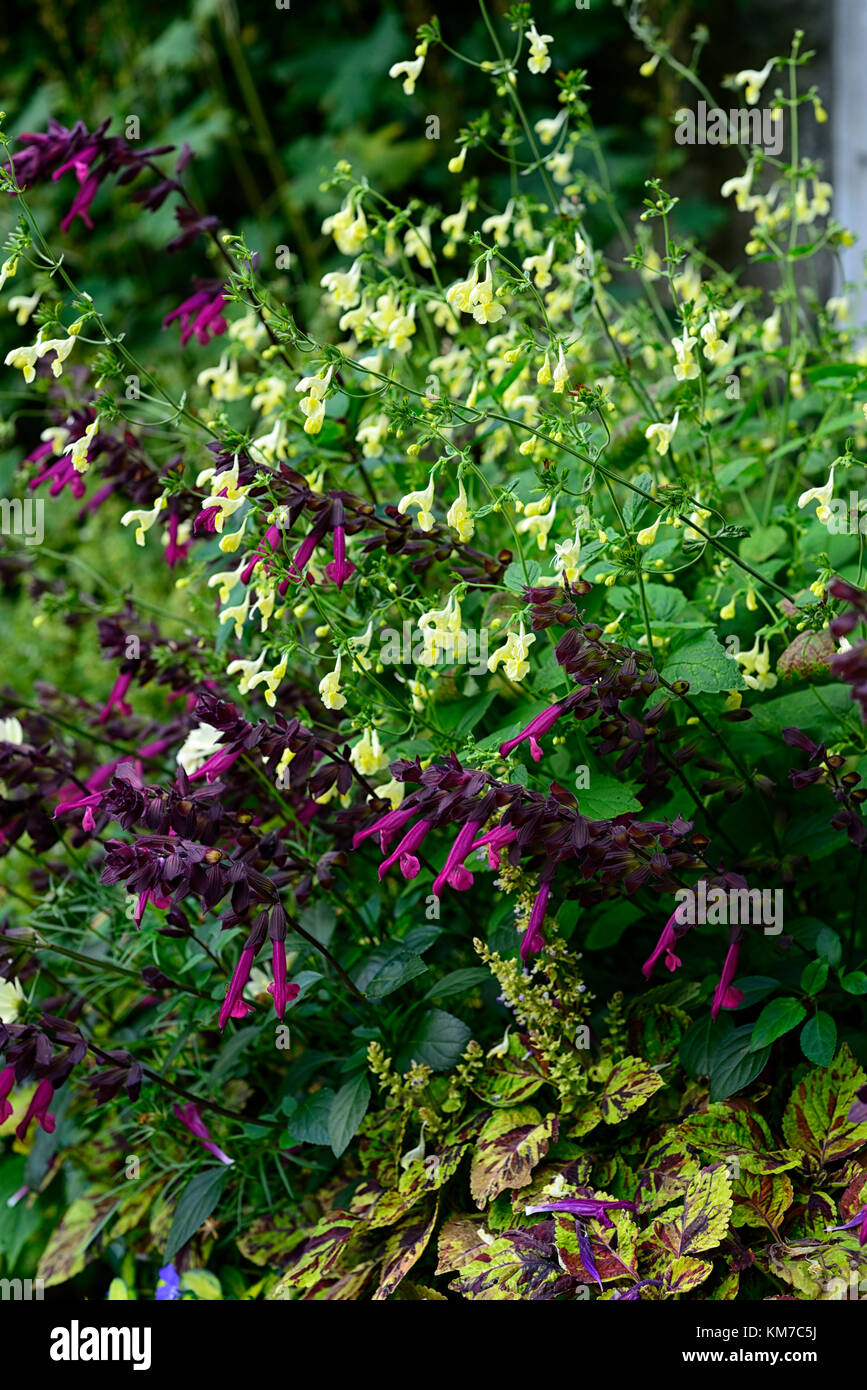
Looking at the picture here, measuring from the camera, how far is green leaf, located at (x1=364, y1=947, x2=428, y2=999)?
152cm

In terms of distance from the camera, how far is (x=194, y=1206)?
5.37ft

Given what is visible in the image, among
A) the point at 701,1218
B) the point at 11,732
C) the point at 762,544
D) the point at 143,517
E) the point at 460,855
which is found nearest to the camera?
the point at 460,855

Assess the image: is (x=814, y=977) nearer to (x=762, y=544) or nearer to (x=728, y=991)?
(x=728, y=991)

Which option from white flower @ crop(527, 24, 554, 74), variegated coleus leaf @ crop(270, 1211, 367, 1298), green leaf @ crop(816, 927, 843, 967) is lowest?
variegated coleus leaf @ crop(270, 1211, 367, 1298)

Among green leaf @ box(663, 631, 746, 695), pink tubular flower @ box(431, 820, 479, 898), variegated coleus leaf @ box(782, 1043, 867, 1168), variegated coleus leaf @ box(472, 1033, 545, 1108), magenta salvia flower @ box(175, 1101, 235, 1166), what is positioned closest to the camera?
pink tubular flower @ box(431, 820, 479, 898)

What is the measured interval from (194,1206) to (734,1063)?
75 cm

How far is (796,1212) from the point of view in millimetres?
1440

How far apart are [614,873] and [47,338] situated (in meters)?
0.94

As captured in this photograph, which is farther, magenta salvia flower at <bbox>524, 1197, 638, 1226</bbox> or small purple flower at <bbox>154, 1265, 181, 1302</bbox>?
small purple flower at <bbox>154, 1265, 181, 1302</bbox>

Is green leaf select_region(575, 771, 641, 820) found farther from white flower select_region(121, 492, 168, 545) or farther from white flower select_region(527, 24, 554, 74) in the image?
white flower select_region(527, 24, 554, 74)

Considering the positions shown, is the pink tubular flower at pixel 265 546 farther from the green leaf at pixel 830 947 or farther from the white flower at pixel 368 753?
the green leaf at pixel 830 947

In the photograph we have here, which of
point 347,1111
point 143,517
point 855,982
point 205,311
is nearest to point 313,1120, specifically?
point 347,1111

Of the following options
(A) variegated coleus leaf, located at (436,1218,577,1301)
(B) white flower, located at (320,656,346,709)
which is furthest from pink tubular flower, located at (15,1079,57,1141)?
(B) white flower, located at (320,656,346,709)

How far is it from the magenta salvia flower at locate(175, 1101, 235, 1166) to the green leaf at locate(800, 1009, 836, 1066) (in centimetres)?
79
